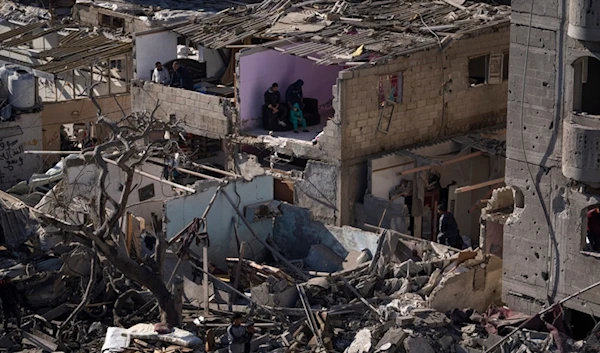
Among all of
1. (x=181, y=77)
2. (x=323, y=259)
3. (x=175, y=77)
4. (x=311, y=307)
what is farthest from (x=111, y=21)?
(x=311, y=307)

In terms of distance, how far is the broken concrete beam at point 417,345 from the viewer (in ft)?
123

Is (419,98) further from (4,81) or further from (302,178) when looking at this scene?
(4,81)

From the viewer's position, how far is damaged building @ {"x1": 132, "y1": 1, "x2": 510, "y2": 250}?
152ft

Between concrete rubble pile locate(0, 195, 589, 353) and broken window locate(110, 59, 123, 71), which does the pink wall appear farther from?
broken window locate(110, 59, 123, 71)

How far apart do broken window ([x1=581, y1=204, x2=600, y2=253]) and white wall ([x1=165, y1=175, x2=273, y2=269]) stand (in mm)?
8768

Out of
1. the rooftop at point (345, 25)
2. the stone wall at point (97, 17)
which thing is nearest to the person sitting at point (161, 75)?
the rooftop at point (345, 25)

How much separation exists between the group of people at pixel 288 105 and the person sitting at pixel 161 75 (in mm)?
3481

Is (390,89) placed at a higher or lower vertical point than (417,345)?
higher

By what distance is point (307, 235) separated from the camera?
44.0 m

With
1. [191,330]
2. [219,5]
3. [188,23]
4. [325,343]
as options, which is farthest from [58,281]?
[219,5]

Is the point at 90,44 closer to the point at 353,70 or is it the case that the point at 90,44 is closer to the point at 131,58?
the point at 131,58

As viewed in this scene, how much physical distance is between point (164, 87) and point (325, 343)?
1336 centimetres

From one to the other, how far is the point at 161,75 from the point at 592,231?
51.0 ft

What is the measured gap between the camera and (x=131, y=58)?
174 feet
